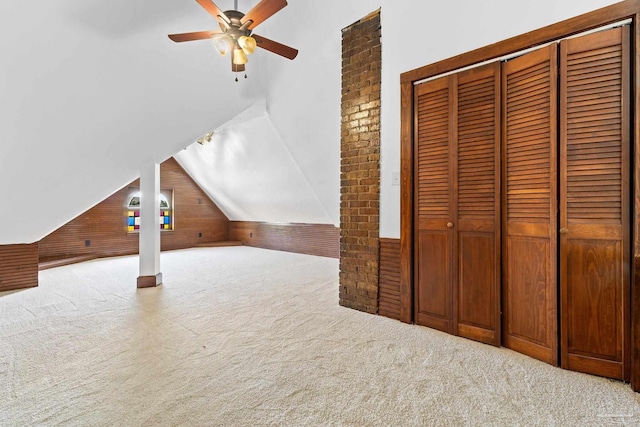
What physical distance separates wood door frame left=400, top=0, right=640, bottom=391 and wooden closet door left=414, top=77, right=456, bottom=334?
2.5 inches

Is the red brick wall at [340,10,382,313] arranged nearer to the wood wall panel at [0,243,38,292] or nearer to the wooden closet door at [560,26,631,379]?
the wooden closet door at [560,26,631,379]

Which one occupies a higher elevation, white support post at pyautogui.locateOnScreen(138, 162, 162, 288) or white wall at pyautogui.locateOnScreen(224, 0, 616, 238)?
white wall at pyautogui.locateOnScreen(224, 0, 616, 238)

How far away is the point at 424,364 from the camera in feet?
6.63

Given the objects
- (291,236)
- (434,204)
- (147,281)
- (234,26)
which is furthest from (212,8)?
(291,236)

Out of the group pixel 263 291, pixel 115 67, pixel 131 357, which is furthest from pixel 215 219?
pixel 131 357

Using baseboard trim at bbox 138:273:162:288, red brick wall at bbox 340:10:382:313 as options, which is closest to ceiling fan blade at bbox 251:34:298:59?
red brick wall at bbox 340:10:382:313

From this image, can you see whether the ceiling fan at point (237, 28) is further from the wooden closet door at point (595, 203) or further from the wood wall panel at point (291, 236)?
the wood wall panel at point (291, 236)

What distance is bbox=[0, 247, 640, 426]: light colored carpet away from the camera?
5.01ft

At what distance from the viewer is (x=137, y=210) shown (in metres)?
7.23

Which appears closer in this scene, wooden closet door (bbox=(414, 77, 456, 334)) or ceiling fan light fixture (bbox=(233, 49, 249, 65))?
wooden closet door (bbox=(414, 77, 456, 334))

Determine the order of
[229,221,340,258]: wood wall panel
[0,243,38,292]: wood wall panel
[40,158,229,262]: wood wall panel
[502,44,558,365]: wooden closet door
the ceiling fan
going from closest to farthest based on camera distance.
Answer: [502,44,558,365]: wooden closet door, the ceiling fan, [0,243,38,292]: wood wall panel, [40,158,229,262]: wood wall panel, [229,221,340,258]: wood wall panel

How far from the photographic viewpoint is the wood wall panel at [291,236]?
6.60 metres

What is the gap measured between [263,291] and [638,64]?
12.2 ft

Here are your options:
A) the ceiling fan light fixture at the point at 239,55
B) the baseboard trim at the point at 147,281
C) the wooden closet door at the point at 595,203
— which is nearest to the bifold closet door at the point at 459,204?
the wooden closet door at the point at 595,203
